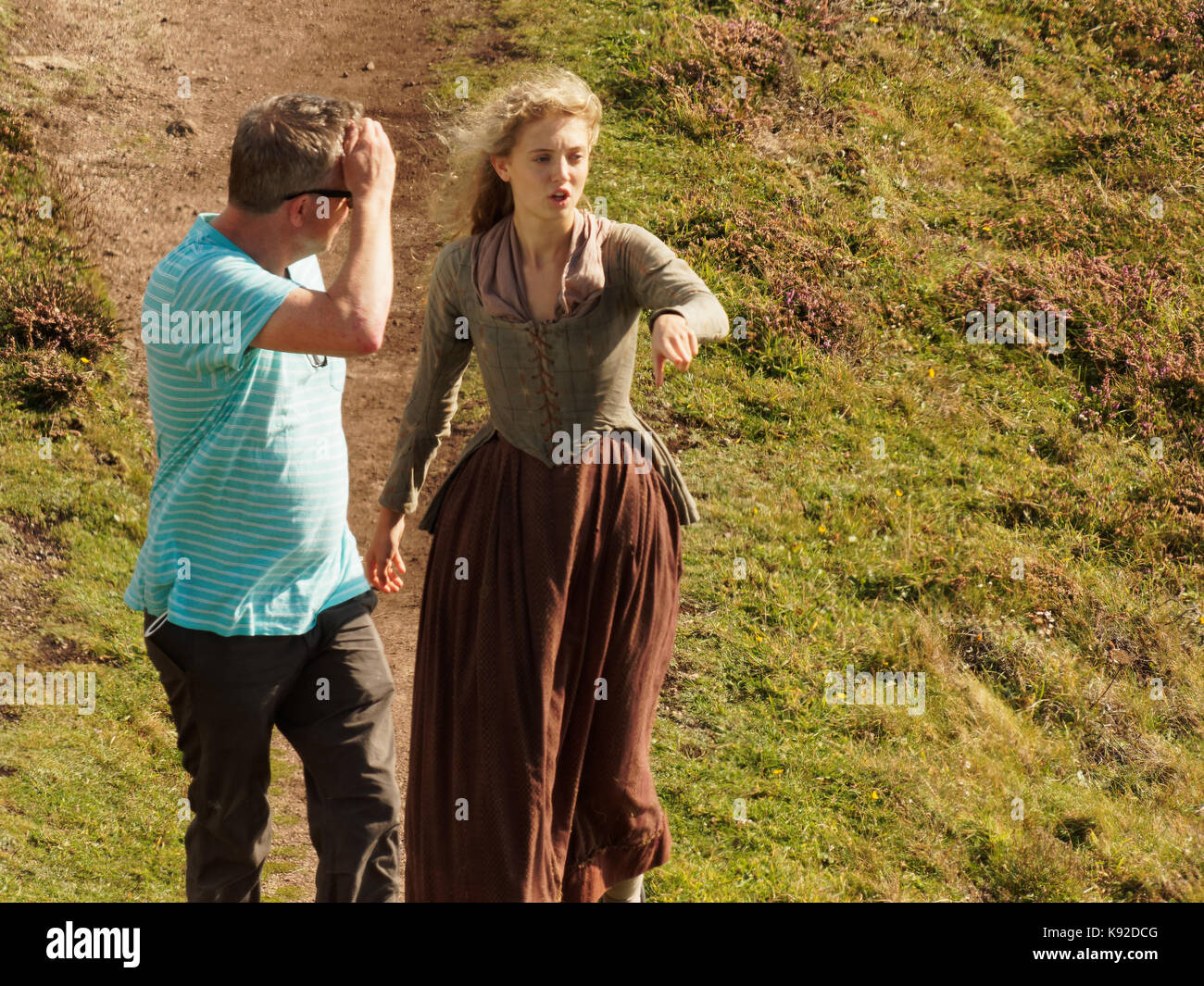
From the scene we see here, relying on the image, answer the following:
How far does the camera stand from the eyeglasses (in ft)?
11.9

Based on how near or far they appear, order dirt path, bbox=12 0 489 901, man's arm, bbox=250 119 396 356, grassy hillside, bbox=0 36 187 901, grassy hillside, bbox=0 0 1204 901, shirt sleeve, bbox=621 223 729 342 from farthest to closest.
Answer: dirt path, bbox=12 0 489 901 < grassy hillside, bbox=0 0 1204 901 < grassy hillside, bbox=0 36 187 901 < shirt sleeve, bbox=621 223 729 342 < man's arm, bbox=250 119 396 356

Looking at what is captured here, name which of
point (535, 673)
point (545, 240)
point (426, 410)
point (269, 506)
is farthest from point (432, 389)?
point (535, 673)

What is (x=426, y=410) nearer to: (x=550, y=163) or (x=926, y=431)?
(x=550, y=163)

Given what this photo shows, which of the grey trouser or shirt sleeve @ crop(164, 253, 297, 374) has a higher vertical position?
shirt sleeve @ crop(164, 253, 297, 374)

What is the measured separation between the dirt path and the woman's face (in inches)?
151

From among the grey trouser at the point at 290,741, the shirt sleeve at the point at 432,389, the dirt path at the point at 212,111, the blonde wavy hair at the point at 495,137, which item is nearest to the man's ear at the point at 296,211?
the shirt sleeve at the point at 432,389

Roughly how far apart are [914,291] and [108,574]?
633 cm

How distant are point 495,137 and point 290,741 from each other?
6.33 feet

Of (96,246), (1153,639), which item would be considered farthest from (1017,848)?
(96,246)

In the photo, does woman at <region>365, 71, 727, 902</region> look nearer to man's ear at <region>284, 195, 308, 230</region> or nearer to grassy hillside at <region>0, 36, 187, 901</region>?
man's ear at <region>284, 195, 308, 230</region>

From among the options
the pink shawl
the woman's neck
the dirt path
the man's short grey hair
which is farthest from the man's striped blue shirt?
the dirt path

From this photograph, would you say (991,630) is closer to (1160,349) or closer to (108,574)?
(1160,349)

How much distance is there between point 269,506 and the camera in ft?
12.1

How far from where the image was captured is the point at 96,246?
31.1 ft
